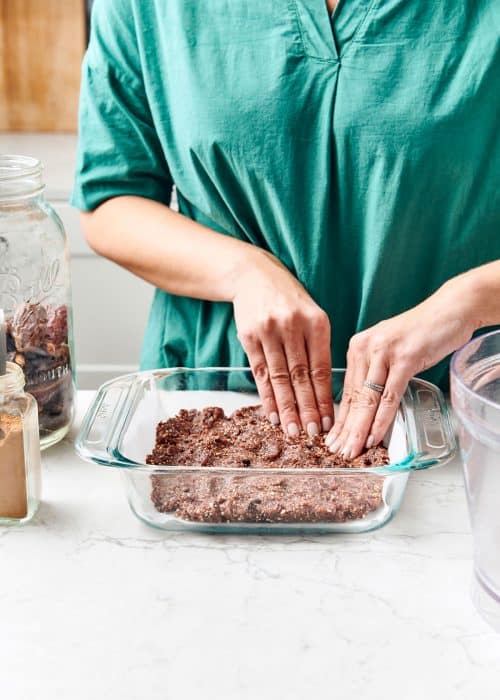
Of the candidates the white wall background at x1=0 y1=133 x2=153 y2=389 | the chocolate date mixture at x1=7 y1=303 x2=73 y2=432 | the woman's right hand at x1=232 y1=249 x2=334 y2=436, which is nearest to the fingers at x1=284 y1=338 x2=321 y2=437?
the woman's right hand at x1=232 y1=249 x2=334 y2=436

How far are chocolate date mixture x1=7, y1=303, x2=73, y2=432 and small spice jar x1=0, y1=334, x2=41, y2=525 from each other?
0.10 metres

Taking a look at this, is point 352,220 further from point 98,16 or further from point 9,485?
point 9,485

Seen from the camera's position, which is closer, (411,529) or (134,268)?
(411,529)

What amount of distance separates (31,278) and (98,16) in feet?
1.35

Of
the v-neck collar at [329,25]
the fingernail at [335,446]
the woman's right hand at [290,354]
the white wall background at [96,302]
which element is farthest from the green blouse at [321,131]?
the white wall background at [96,302]

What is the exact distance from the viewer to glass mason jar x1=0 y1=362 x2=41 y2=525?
0.83m

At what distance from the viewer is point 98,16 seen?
1.16m

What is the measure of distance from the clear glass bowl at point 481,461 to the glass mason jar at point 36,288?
449mm

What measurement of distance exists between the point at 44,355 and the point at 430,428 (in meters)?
0.41

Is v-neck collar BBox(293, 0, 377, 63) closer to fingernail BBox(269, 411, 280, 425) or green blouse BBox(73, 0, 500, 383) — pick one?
green blouse BBox(73, 0, 500, 383)

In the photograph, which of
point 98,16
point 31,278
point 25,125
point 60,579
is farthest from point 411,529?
point 25,125

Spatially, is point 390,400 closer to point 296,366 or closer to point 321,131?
point 296,366

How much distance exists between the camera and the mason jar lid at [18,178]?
3.02ft

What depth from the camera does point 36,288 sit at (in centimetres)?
97
